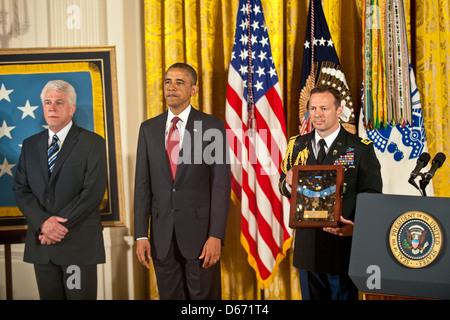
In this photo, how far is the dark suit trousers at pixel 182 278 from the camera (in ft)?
9.22

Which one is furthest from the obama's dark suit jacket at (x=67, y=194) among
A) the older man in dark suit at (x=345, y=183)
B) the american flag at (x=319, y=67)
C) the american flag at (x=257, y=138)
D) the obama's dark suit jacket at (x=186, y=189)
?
the american flag at (x=319, y=67)

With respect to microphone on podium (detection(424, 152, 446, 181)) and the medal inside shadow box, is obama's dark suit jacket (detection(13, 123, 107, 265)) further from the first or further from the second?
microphone on podium (detection(424, 152, 446, 181))

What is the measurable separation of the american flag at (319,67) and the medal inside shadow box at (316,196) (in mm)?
653

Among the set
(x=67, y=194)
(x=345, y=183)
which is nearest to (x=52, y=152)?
(x=67, y=194)

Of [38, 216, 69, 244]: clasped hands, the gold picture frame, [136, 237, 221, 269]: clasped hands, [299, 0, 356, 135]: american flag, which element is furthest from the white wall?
[299, 0, 356, 135]: american flag

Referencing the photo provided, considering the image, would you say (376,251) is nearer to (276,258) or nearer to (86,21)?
(276,258)

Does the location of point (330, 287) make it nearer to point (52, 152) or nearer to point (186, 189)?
point (186, 189)

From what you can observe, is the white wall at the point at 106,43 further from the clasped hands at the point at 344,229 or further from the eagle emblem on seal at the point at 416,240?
the eagle emblem on seal at the point at 416,240

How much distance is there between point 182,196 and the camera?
9.26 feet

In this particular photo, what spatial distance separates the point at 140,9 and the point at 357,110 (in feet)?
6.11

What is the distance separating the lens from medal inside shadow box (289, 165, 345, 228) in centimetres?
245

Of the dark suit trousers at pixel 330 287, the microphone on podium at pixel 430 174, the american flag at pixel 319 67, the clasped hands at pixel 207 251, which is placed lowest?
the dark suit trousers at pixel 330 287

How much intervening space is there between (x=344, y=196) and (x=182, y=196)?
96cm

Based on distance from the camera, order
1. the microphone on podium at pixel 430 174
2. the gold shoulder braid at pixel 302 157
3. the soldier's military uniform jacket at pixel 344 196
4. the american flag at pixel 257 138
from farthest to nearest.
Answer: the american flag at pixel 257 138 → the gold shoulder braid at pixel 302 157 → the soldier's military uniform jacket at pixel 344 196 → the microphone on podium at pixel 430 174
